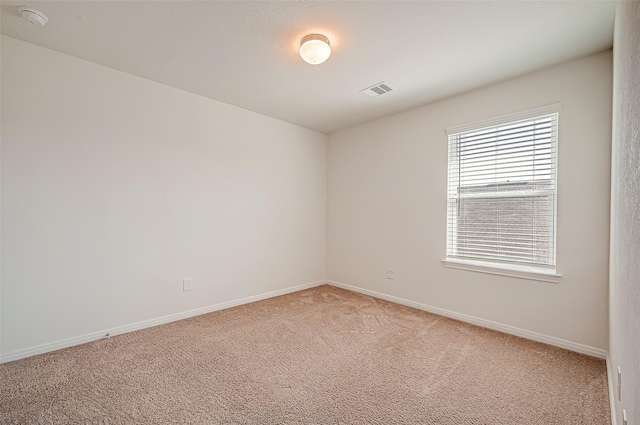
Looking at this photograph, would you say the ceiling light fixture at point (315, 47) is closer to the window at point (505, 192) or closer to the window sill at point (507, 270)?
the window at point (505, 192)

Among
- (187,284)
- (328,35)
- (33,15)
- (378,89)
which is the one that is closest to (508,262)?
(378,89)

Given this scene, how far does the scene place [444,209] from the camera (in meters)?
3.25

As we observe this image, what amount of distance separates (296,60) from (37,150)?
2.27 metres

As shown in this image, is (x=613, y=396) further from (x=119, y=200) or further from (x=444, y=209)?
(x=119, y=200)

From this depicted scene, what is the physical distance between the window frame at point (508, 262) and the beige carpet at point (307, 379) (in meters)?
0.61

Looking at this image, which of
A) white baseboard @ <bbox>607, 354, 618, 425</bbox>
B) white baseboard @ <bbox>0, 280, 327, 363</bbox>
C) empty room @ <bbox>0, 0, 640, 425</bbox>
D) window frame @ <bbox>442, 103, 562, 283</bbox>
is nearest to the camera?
white baseboard @ <bbox>607, 354, 618, 425</bbox>

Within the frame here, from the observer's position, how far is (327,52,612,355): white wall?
7.57ft

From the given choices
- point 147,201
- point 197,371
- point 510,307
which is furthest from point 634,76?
point 147,201

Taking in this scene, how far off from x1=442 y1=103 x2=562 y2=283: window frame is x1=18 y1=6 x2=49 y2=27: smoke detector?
3.64m

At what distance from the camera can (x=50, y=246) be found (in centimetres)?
235

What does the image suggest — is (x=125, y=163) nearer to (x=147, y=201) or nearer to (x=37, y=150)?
(x=147, y=201)

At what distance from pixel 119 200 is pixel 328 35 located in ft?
7.89


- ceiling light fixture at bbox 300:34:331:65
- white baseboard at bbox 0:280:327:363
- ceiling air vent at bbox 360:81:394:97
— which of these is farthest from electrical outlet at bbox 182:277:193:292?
ceiling air vent at bbox 360:81:394:97

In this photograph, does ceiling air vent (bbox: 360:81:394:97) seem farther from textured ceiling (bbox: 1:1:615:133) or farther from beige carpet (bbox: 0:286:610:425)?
beige carpet (bbox: 0:286:610:425)
